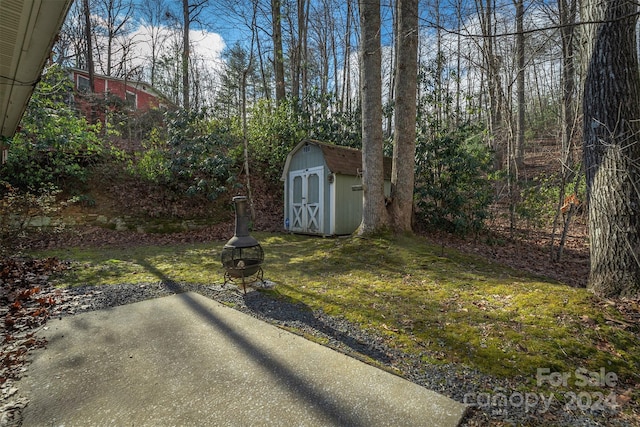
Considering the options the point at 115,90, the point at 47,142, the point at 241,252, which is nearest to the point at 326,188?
the point at 241,252

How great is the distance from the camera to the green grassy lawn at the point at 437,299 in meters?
2.37

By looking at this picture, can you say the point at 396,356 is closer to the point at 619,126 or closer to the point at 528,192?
the point at 619,126

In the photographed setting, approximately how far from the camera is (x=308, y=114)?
1255 cm

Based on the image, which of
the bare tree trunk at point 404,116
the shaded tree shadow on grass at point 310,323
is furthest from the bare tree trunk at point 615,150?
the bare tree trunk at point 404,116

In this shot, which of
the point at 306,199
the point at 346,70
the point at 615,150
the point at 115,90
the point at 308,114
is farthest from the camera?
the point at 346,70

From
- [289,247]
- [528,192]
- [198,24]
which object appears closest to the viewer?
[289,247]

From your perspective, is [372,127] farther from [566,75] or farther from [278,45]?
[278,45]

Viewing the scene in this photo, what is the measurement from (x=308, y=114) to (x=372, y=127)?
6.88m

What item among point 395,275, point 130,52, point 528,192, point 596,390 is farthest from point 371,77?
point 130,52

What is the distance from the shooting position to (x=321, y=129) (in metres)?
12.4

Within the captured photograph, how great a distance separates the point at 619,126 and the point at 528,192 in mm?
5495

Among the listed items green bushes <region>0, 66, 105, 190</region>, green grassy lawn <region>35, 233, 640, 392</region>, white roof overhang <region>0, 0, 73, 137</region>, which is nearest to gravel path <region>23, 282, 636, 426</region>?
green grassy lawn <region>35, 233, 640, 392</region>

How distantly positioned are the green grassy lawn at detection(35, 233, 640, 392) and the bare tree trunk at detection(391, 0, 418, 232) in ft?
2.46

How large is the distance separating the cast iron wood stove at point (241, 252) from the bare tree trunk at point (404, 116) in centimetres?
343
